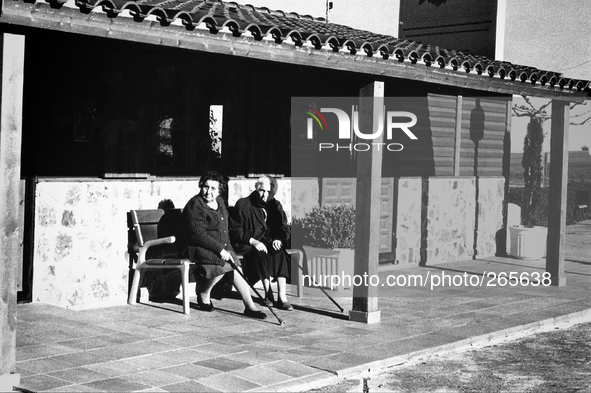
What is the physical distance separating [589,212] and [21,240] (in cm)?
2200

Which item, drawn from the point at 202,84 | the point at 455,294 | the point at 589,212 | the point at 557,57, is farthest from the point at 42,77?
the point at 589,212

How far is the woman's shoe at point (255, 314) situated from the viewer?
8.10 meters

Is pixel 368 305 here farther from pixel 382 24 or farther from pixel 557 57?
pixel 557 57

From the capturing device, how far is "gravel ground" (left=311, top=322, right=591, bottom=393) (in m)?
5.97

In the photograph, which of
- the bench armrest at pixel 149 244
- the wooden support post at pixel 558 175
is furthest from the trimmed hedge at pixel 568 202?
the bench armrest at pixel 149 244

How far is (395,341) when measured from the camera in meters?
7.23

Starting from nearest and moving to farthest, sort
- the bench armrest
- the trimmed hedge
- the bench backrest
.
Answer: the bench armrest → the bench backrest → the trimmed hedge

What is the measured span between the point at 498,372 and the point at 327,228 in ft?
13.6

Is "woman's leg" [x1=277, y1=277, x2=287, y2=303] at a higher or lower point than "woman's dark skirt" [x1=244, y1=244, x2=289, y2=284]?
lower

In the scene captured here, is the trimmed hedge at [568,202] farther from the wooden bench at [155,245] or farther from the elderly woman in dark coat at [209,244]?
the elderly woman in dark coat at [209,244]

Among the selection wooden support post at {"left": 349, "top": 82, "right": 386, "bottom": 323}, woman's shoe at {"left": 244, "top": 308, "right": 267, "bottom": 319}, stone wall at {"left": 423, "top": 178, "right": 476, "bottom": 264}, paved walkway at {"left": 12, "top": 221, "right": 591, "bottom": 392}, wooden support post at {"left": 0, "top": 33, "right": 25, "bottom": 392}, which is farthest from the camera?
stone wall at {"left": 423, "top": 178, "right": 476, "bottom": 264}

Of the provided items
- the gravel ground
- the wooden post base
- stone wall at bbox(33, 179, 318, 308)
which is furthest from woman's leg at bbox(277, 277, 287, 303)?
the gravel ground

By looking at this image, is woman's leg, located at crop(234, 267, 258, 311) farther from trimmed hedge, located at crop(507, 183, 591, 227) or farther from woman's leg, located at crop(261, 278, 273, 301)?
trimmed hedge, located at crop(507, 183, 591, 227)

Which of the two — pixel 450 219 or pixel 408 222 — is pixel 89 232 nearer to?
pixel 408 222
